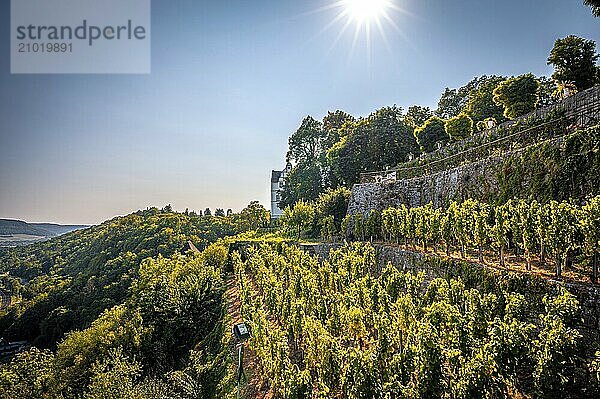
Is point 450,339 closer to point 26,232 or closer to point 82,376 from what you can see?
point 82,376

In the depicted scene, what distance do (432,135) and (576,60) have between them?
9.42m

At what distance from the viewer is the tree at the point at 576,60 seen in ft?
54.7

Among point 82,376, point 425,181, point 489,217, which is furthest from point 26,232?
point 489,217

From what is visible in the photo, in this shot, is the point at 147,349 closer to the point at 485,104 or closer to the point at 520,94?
the point at 520,94

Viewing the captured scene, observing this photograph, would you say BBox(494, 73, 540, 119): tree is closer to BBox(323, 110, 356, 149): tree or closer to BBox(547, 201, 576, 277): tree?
BBox(547, 201, 576, 277): tree

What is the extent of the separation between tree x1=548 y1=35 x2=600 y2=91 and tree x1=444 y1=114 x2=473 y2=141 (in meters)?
5.25

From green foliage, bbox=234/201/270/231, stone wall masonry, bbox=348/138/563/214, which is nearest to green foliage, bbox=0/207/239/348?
green foliage, bbox=234/201/270/231

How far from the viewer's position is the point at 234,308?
15594mm

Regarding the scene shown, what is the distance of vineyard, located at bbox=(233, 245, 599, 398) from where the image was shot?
15.1 feet

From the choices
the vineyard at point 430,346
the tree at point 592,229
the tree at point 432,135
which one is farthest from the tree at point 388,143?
the tree at point 592,229

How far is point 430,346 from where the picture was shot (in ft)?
17.2

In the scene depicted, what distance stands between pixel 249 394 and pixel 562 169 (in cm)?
969

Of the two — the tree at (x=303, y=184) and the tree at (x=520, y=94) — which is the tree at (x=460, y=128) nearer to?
the tree at (x=520, y=94)

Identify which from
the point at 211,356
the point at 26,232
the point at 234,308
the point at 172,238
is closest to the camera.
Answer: the point at 211,356
